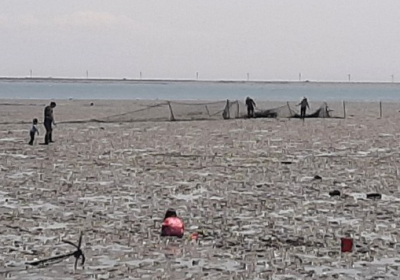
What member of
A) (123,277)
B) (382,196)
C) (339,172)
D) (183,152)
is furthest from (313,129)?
(123,277)

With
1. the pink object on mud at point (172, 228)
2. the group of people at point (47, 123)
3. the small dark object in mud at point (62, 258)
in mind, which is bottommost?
the small dark object in mud at point (62, 258)

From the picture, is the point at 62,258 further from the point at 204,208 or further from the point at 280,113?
the point at 280,113

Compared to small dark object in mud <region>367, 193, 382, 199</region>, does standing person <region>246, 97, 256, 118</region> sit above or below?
above

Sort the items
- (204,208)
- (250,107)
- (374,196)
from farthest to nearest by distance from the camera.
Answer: (250,107)
(374,196)
(204,208)

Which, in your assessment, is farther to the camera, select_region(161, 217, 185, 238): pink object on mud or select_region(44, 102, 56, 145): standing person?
select_region(44, 102, 56, 145): standing person

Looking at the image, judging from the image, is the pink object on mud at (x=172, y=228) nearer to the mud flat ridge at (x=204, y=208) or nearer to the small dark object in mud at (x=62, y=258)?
the mud flat ridge at (x=204, y=208)

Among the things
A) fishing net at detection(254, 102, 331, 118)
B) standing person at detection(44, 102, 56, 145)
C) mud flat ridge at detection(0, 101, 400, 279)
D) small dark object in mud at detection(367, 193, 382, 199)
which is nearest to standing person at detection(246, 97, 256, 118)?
fishing net at detection(254, 102, 331, 118)

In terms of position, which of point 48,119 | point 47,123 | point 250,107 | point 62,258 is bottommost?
point 62,258

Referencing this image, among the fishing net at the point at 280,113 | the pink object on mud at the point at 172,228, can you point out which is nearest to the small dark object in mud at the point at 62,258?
the pink object on mud at the point at 172,228

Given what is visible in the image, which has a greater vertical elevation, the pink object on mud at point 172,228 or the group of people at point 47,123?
the group of people at point 47,123

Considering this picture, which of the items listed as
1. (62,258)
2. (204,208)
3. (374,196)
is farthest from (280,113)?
(62,258)

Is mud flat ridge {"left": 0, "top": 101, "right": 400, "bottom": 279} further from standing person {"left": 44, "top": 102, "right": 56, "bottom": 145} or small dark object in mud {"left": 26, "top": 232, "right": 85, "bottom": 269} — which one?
standing person {"left": 44, "top": 102, "right": 56, "bottom": 145}

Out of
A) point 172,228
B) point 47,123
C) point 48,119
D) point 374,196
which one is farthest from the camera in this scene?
point 47,123

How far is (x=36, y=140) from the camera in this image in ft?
103
